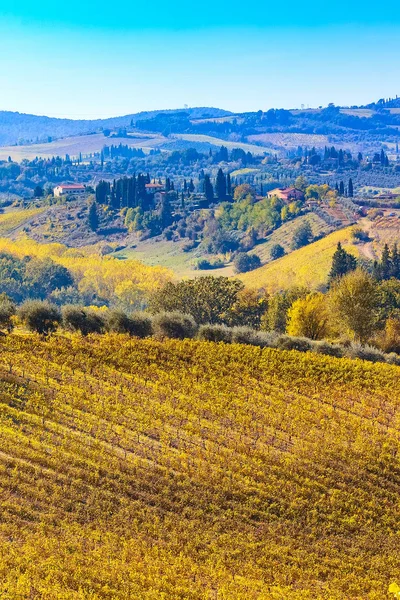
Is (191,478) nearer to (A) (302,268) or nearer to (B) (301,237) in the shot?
(A) (302,268)

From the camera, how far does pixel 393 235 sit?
158m

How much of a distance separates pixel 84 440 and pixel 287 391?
14.7 metres

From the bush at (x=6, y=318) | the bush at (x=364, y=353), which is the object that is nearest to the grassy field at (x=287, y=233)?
the bush at (x=364, y=353)

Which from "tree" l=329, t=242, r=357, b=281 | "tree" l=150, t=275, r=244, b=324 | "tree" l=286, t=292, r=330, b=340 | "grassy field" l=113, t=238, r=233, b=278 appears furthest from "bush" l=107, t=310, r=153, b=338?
"grassy field" l=113, t=238, r=233, b=278

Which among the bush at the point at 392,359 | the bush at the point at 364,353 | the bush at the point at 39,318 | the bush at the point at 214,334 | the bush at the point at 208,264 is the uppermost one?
the bush at the point at 39,318

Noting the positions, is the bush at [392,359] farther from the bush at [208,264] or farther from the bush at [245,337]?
the bush at [208,264]

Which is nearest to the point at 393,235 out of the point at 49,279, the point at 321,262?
the point at 321,262

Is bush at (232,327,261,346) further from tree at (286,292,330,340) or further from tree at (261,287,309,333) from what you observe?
tree at (261,287,309,333)

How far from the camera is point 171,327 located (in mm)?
56906

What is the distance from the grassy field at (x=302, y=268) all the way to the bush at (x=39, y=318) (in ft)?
264

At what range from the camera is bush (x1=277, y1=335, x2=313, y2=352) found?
2156 inches

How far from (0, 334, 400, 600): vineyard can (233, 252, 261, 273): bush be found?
121 meters

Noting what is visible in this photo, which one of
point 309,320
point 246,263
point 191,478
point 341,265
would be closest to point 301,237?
point 246,263

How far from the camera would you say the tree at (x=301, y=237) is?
174 metres
